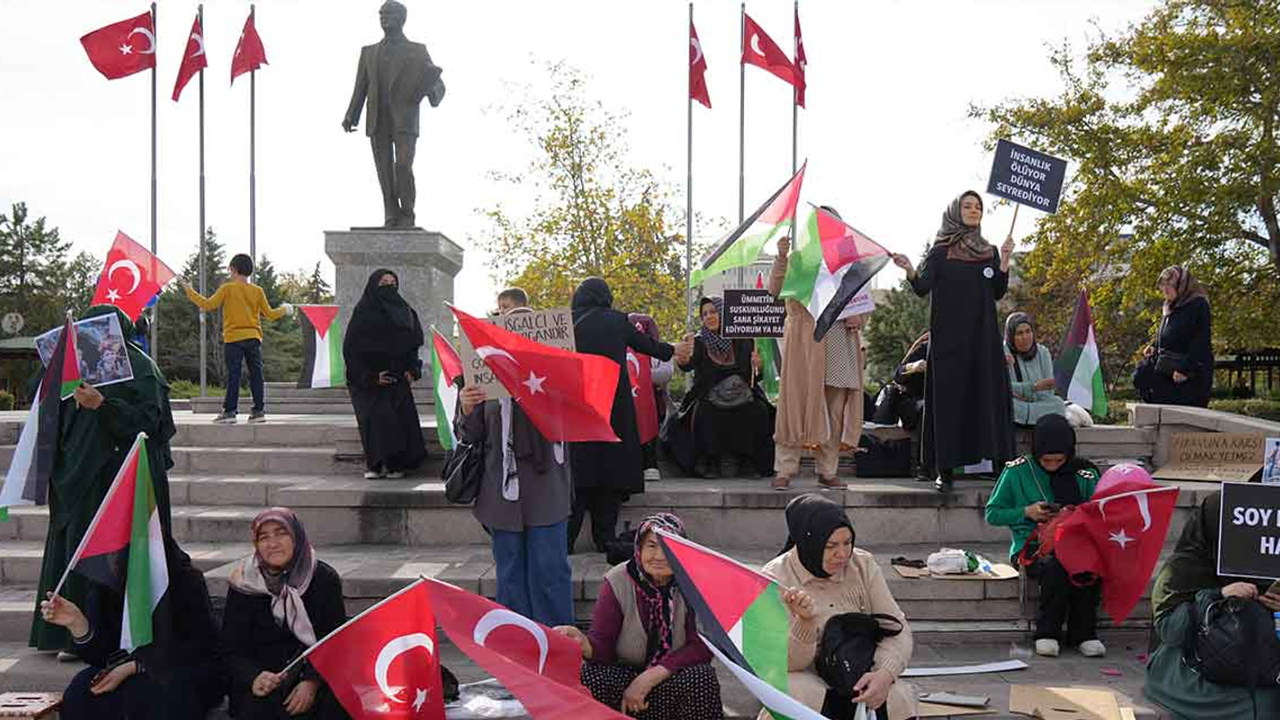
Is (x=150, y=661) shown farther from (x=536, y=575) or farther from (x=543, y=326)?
(x=543, y=326)

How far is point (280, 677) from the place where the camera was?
4.48 metres

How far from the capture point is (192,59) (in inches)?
660

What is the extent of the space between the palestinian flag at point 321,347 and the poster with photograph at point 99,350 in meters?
5.97

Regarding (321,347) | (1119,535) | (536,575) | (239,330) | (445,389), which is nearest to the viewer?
(536,575)

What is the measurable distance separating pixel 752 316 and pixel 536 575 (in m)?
3.66

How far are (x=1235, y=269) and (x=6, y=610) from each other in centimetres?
2039

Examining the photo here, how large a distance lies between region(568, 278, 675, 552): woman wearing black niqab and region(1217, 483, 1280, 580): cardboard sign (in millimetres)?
3557

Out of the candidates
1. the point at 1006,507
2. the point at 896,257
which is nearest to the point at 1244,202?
the point at 896,257

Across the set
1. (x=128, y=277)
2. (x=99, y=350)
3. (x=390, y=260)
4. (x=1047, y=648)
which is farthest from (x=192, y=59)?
(x=1047, y=648)

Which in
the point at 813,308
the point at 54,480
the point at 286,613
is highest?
the point at 813,308

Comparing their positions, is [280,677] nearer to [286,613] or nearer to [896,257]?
[286,613]

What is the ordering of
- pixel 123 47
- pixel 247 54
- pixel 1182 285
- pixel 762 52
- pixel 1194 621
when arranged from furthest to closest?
pixel 247 54 < pixel 762 52 < pixel 123 47 < pixel 1182 285 < pixel 1194 621

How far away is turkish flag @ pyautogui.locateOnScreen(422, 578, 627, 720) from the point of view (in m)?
4.16

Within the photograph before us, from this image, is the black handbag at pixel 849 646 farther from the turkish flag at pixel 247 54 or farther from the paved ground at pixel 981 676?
the turkish flag at pixel 247 54
